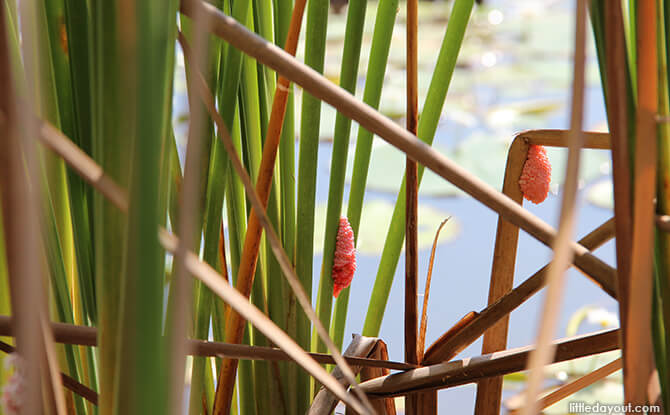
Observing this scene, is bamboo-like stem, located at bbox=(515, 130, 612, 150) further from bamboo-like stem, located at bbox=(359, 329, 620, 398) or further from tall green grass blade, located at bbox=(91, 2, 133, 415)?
tall green grass blade, located at bbox=(91, 2, 133, 415)

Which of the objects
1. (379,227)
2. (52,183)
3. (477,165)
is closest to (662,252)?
(52,183)

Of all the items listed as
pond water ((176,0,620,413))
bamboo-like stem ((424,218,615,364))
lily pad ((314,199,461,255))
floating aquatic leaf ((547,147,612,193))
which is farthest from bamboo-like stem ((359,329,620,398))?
floating aquatic leaf ((547,147,612,193))

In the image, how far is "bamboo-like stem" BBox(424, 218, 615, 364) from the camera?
16.4 inches

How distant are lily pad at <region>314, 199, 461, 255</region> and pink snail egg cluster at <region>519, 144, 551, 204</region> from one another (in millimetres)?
1124

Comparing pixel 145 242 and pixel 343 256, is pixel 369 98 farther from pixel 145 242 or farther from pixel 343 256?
pixel 145 242

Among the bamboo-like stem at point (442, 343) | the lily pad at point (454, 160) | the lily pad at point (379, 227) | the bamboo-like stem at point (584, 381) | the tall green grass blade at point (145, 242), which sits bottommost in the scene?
the tall green grass blade at point (145, 242)

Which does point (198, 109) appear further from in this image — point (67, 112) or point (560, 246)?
point (67, 112)

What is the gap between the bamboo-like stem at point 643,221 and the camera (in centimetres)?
24

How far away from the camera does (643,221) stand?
0.80 feet

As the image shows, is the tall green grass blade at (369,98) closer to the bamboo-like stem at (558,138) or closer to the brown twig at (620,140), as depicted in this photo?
the bamboo-like stem at (558,138)

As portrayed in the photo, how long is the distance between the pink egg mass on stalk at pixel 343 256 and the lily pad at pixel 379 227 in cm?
113

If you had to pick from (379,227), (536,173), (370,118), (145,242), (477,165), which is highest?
(477,165)

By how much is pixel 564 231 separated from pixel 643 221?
6 cm

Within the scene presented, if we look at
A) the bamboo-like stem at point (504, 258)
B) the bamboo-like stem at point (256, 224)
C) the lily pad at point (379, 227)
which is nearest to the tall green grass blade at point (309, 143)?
the bamboo-like stem at point (256, 224)
